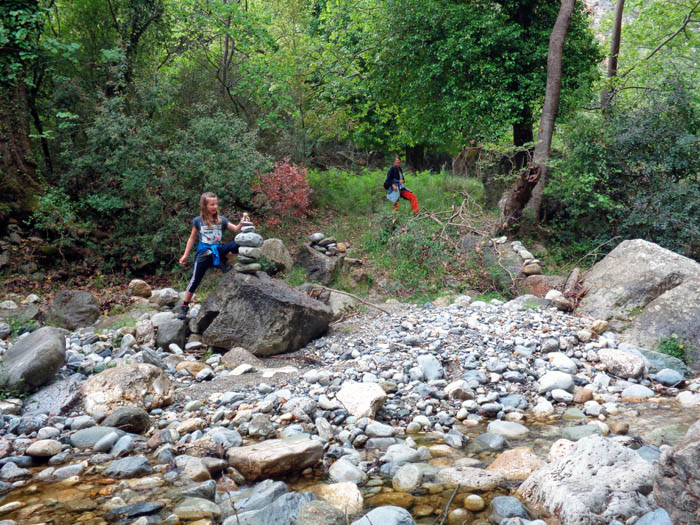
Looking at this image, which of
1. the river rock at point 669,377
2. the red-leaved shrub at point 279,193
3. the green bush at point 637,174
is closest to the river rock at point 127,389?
the river rock at point 669,377

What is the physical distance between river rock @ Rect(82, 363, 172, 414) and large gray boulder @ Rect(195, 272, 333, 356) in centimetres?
147

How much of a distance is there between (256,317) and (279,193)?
5.27 m

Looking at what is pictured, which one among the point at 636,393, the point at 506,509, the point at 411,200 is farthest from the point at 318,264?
the point at 506,509

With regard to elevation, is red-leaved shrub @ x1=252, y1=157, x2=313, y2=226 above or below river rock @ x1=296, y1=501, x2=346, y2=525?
above

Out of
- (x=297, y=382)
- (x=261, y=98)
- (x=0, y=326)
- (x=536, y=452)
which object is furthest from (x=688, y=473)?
(x=261, y=98)

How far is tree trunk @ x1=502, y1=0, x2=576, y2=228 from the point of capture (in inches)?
462

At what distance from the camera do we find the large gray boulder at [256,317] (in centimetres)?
691

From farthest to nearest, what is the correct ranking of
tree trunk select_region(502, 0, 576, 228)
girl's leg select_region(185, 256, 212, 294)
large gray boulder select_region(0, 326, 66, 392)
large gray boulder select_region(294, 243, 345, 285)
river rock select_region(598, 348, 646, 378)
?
tree trunk select_region(502, 0, 576, 228) → large gray boulder select_region(294, 243, 345, 285) → girl's leg select_region(185, 256, 212, 294) → river rock select_region(598, 348, 646, 378) → large gray boulder select_region(0, 326, 66, 392)

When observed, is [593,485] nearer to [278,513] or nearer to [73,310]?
[278,513]

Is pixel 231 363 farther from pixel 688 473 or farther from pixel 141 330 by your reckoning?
pixel 688 473

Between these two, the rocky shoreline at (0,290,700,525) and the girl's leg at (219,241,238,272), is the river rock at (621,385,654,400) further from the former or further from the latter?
the girl's leg at (219,241,238,272)

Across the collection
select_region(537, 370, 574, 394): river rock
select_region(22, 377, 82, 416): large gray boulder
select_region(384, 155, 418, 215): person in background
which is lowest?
select_region(22, 377, 82, 416): large gray boulder

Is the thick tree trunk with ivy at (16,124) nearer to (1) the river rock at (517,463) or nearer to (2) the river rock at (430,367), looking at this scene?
(2) the river rock at (430,367)

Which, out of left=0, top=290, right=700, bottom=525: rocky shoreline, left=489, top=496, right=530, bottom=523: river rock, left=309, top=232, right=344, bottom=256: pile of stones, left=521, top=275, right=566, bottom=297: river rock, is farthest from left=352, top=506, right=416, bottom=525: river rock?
left=309, top=232, right=344, bottom=256: pile of stones
